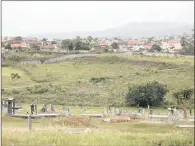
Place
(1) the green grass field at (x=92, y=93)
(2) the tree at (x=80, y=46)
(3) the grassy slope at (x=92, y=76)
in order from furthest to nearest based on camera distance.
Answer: (2) the tree at (x=80, y=46), (3) the grassy slope at (x=92, y=76), (1) the green grass field at (x=92, y=93)

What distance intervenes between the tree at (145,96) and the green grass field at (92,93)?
0.75 m

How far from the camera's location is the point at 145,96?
106 ft

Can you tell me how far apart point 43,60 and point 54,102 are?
26338 millimetres

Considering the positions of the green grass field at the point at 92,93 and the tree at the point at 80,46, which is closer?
the green grass field at the point at 92,93

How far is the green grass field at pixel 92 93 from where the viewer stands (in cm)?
1370

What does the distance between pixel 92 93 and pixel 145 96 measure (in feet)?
23.2

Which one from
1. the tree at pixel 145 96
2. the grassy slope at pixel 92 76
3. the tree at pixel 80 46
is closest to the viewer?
the tree at pixel 145 96

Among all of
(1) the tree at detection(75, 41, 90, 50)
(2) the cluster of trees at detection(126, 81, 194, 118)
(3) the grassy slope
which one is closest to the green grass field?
(3) the grassy slope

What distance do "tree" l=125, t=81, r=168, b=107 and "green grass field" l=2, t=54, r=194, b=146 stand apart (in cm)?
75

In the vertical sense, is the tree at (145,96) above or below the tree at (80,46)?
below

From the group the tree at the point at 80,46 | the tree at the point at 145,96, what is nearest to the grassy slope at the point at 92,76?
the tree at the point at 145,96

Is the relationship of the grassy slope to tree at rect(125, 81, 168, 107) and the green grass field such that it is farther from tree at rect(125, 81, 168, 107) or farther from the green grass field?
A: tree at rect(125, 81, 168, 107)

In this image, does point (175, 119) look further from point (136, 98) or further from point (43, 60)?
point (43, 60)

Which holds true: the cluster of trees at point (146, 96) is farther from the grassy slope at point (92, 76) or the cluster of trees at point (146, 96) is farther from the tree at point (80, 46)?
the tree at point (80, 46)
